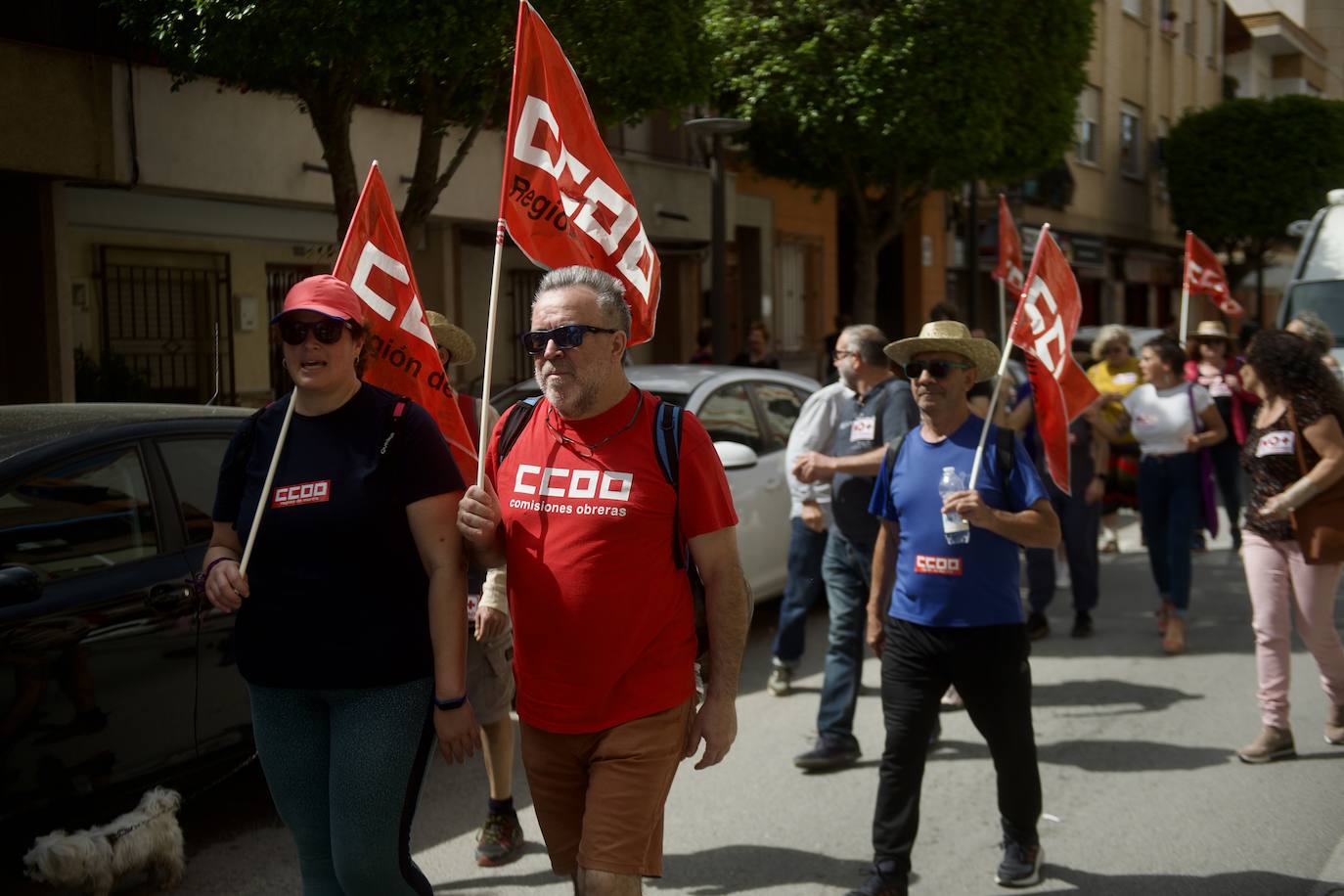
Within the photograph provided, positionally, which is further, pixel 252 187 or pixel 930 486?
pixel 252 187

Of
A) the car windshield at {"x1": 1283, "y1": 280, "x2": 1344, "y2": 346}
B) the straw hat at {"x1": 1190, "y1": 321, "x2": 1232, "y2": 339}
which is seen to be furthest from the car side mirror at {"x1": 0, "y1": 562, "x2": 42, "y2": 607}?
the car windshield at {"x1": 1283, "y1": 280, "x2": 1344, "y2": 346}

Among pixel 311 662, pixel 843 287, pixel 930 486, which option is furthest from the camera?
pixel 843 287

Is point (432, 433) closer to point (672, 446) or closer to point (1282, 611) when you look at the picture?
point (672, 446)

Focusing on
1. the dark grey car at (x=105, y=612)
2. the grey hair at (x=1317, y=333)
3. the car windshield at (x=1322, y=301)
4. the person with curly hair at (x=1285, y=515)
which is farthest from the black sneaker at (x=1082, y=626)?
the car windshield at (x=1322, y=301)

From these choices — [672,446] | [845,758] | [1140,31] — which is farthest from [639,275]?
[1140,31]

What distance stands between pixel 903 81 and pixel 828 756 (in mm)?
11392

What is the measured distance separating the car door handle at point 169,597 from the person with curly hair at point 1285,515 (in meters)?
4.25

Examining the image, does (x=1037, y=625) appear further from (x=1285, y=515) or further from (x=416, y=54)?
(x=416, y=54)

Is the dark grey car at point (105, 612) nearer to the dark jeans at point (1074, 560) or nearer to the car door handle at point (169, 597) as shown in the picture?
the car door handle at point (169, 597)

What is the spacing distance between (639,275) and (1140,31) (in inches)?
1315

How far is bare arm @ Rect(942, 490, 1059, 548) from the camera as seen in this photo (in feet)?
14.4

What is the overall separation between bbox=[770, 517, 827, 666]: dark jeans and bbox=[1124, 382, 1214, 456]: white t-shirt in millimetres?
2559

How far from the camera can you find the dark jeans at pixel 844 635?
19.4ft

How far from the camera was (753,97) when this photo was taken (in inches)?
651
